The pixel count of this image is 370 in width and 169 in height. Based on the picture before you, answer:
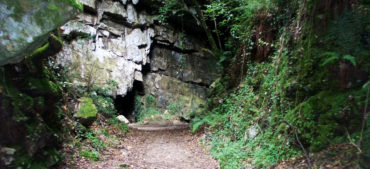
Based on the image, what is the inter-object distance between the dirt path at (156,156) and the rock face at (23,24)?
259 cm

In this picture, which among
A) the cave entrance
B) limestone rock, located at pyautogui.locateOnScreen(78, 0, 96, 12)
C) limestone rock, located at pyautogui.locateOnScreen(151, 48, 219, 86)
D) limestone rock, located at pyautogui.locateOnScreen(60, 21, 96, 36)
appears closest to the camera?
limestone rock, located at pyautogui.locateOnScreen(60, 21, 96, 36)

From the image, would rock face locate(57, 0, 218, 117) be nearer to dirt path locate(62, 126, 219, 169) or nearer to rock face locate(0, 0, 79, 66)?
dirt path locate(62, 126, 219, 169)

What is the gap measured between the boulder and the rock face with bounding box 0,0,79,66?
3172 millimetres

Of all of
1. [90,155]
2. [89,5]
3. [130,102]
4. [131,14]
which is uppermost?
[131,14]

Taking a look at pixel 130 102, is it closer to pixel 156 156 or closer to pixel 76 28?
pixel 76 28

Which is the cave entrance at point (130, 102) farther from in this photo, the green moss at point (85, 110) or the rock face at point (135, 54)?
the green moss at point (85, 110)

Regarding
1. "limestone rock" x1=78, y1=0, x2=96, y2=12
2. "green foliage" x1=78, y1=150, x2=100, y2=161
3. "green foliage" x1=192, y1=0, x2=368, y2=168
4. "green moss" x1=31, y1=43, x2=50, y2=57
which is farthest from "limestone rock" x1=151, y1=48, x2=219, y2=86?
"green moss" x1=31, y1=43, x2=50, y2=57

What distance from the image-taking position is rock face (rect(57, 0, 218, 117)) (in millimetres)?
13055

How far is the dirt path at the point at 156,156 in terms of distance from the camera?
5.30m

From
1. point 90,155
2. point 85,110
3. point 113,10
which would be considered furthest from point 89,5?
point 90,155

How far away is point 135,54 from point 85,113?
1033 centimetres

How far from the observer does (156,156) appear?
21.0 feet

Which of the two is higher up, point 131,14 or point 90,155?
point 131,14

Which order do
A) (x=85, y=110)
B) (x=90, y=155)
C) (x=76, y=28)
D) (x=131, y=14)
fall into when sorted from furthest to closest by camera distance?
(x=131, y=14)
(x=76, y=28)
(x=85, y=110)
(x=90, y=155)
